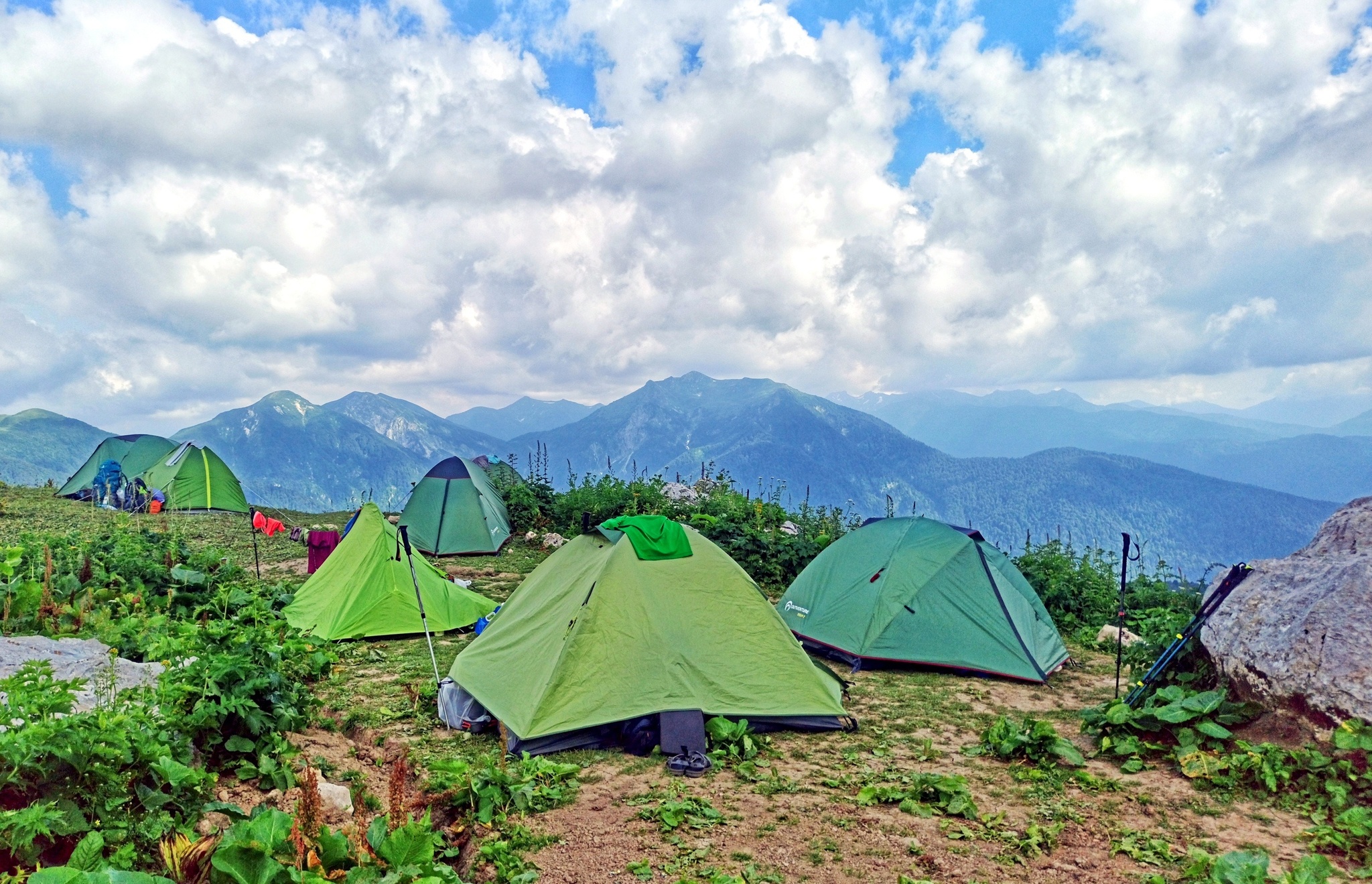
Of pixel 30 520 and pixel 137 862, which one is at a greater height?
pixel 30 520

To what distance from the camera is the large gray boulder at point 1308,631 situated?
6180 millimetres

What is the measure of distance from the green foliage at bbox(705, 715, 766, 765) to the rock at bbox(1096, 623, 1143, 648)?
821cm

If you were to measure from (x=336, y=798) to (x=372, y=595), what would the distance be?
244 inches

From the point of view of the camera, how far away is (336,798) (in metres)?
5.26

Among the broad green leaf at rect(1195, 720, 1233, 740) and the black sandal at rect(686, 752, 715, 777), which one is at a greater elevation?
the broad green leaf at rect(1195, 720, 1233, 740)

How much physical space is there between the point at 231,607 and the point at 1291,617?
1308cm

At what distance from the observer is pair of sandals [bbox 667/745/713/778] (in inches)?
250

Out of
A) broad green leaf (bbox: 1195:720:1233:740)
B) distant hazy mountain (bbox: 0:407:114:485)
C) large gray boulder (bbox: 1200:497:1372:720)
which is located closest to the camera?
large gray boulder (bbox: 1200:497:1372:720)

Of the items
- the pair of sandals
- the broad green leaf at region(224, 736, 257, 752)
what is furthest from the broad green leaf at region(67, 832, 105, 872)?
the pair of sandals

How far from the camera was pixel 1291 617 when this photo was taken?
676cm

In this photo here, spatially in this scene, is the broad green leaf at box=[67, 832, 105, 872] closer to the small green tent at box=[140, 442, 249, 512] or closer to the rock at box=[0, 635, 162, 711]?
the rock at box=[0, 635, 162, 711]

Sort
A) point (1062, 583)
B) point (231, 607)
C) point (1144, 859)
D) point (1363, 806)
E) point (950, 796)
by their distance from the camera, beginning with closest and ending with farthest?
point (1144, 859) < point (1363, 806) < point (950, 796) < point (231, 607) < point (1062, 583)

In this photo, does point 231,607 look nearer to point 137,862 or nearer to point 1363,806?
point 137,862

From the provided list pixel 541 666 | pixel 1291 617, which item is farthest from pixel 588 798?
pixel 1291 617
